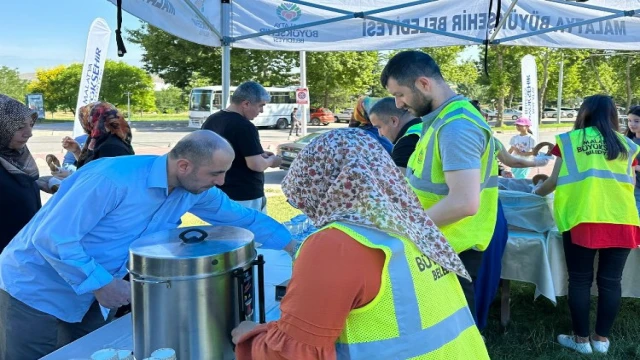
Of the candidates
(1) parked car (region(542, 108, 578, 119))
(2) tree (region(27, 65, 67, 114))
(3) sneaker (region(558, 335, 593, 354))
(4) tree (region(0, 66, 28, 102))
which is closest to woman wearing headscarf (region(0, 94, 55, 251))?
(3) sneaker (region(558, 335, 593, 354))

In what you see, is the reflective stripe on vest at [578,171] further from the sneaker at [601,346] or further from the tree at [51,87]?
the tree at [51,87]

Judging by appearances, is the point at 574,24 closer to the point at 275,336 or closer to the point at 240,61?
the point at 275,336

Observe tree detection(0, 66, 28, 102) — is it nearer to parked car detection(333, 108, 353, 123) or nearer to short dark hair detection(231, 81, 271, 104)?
parked car detection(333, 108, 353, 123)

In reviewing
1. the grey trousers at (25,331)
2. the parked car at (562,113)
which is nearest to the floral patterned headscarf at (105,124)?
the grey trousers at (25,331)

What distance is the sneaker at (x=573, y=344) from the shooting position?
3229 mm

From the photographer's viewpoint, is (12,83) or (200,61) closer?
(200,61)

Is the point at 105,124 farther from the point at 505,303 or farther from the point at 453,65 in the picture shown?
the point at 453,65

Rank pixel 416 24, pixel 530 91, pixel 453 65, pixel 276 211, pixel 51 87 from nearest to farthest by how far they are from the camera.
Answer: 1. pixel 416 24
2. pixel 276 211
3. pixel 530 91
4. pixel 453 65
5. pixel 51 87

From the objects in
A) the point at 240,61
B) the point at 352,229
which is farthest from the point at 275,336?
the point at 240,61

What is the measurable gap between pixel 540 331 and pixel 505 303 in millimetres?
280

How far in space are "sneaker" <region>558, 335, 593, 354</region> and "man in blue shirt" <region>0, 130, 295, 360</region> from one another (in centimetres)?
258

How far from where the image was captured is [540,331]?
3.61 meters

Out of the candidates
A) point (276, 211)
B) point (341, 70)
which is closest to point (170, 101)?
point (341, 70)

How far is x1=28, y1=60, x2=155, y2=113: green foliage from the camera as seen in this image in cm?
4166
